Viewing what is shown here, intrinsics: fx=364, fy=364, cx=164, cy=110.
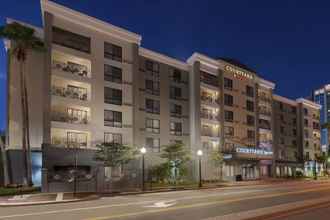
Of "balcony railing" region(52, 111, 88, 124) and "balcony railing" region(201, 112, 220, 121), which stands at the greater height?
"balcony railing" region(201, 112, 220, 121)

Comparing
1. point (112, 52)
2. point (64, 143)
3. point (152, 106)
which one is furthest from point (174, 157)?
point (112, 52)

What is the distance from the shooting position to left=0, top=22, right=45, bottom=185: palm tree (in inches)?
1431

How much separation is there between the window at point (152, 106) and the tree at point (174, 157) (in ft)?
19.8

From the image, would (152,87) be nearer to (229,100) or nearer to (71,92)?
(71,92)

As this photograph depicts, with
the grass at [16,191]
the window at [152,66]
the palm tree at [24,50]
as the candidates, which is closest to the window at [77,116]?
the palm tree at [24,50]

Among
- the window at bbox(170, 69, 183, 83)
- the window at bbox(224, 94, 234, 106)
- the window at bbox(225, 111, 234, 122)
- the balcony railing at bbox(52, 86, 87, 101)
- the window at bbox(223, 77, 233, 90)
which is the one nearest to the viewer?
the balcony railing at bbox(52, 86, 87, 101)

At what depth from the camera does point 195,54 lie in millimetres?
57281

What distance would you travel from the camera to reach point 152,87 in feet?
174

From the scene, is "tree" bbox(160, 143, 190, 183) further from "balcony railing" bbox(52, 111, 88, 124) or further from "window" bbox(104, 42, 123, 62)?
"window" bbox(104, 42, 123, 62)

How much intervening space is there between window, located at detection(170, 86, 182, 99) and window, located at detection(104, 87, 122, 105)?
35.8 feet

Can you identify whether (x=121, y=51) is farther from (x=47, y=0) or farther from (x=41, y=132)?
(x=41, y=132)

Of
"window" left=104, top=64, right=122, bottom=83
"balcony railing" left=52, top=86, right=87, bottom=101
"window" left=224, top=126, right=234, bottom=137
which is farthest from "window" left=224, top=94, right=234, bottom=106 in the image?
"balcony railing" left=52, top=86, right=87, bottom=101

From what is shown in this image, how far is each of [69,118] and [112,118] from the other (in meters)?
6.04

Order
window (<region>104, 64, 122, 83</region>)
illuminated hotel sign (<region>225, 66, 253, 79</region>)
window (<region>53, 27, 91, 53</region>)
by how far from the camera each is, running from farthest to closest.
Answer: illuminated hotel sign (<region>225, 66, 253, 79</region>) < window (<region>104, 64, 122, 83</region>) < window (<region>53, 27, 91, 53</region>)
